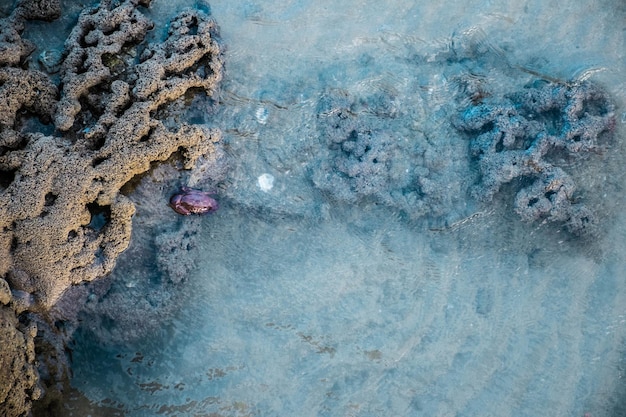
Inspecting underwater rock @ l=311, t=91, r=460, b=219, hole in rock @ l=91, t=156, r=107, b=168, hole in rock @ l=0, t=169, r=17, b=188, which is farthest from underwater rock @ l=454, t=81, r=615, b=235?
hole in rock @ l=0, t=169, r=17, b=188

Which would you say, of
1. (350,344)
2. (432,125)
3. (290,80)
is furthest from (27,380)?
(432,125)

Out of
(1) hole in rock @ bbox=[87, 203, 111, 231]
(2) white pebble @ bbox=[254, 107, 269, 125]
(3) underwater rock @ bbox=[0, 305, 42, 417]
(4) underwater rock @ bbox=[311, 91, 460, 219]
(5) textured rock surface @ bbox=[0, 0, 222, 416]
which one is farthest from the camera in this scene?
(2) white pebble @ bbox=[254, 107, 269, 125]

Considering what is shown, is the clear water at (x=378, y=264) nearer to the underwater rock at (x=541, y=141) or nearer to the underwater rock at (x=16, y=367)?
the underwater rock at (x=541, y=141)

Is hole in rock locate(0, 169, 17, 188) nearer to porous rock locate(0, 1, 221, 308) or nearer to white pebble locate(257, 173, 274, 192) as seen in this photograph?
porous rock locate(0, 1, 221, 308)

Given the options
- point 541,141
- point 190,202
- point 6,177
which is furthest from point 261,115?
point 541,141

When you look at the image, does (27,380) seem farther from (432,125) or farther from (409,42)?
(409,42)

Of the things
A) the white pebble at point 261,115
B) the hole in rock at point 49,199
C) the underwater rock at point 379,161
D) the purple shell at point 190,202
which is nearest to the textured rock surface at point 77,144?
the hole in rock at point 49,199
